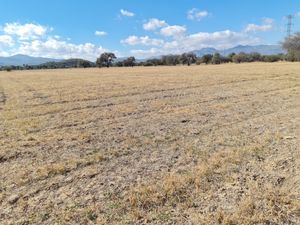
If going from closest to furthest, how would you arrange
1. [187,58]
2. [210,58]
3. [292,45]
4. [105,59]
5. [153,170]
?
[153,170] < [292,45] < [210,58] < [187,58] < [105,59]

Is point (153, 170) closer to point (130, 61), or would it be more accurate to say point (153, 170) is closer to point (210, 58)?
point (210, 58)

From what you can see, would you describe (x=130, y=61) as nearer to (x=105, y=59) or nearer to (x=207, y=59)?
(x=105, y=59)

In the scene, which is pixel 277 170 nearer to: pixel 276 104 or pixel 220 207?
pixel 220 207

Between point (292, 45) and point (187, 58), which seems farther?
point (187, 58)

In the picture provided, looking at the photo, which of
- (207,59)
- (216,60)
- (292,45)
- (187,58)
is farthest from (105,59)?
(292,45)

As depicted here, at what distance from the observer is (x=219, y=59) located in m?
119

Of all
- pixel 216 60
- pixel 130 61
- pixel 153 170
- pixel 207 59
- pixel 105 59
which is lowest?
pixel 153 170

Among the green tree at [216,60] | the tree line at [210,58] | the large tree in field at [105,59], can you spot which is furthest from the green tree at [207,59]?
the large tree in field at [105,59]

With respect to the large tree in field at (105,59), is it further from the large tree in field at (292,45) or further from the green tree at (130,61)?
the large tree in field at (292,45)

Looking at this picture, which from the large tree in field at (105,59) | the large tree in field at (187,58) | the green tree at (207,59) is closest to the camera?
the green tree at (207,59)

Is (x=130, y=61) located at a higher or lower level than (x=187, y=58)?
lower

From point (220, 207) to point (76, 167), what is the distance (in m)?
3.45

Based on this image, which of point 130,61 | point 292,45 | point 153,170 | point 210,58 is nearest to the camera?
point 153,170

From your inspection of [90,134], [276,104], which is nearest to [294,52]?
[276,104]
